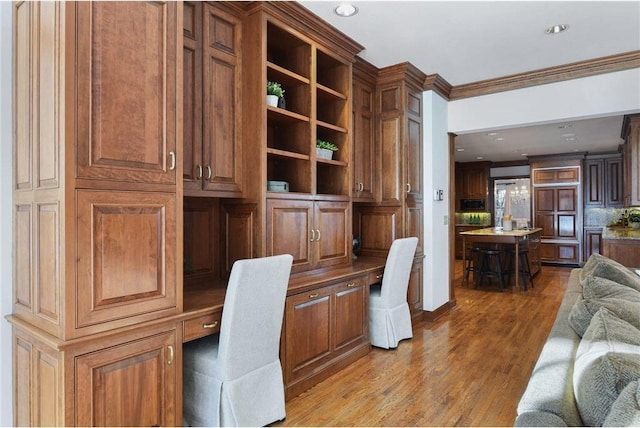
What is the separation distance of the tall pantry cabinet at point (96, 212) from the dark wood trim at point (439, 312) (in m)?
3.18

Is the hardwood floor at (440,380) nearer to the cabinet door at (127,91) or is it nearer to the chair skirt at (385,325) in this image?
the chair skirt at (385,325)

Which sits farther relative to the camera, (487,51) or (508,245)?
(508,245)

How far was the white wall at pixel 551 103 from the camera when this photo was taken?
375cm

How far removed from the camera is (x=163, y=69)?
190 cm

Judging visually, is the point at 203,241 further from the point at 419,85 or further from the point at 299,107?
the point at 419,85

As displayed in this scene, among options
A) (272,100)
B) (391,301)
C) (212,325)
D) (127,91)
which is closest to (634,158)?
(391,301)

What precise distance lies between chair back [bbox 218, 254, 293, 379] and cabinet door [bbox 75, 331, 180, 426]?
0.28 metres

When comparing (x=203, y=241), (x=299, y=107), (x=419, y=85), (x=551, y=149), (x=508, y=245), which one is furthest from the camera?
(x=551, y=149)

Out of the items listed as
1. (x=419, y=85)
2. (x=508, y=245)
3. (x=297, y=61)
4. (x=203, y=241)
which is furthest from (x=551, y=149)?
(x=203, y=241)

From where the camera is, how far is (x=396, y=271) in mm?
3547

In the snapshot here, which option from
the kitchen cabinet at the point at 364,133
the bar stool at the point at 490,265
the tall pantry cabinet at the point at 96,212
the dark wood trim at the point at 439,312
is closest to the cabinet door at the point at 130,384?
the tall pantry cabinet at the point at 96,212

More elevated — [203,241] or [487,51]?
[487,51]

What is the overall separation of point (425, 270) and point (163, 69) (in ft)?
11.6

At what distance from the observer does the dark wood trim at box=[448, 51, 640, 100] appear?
3.67m
